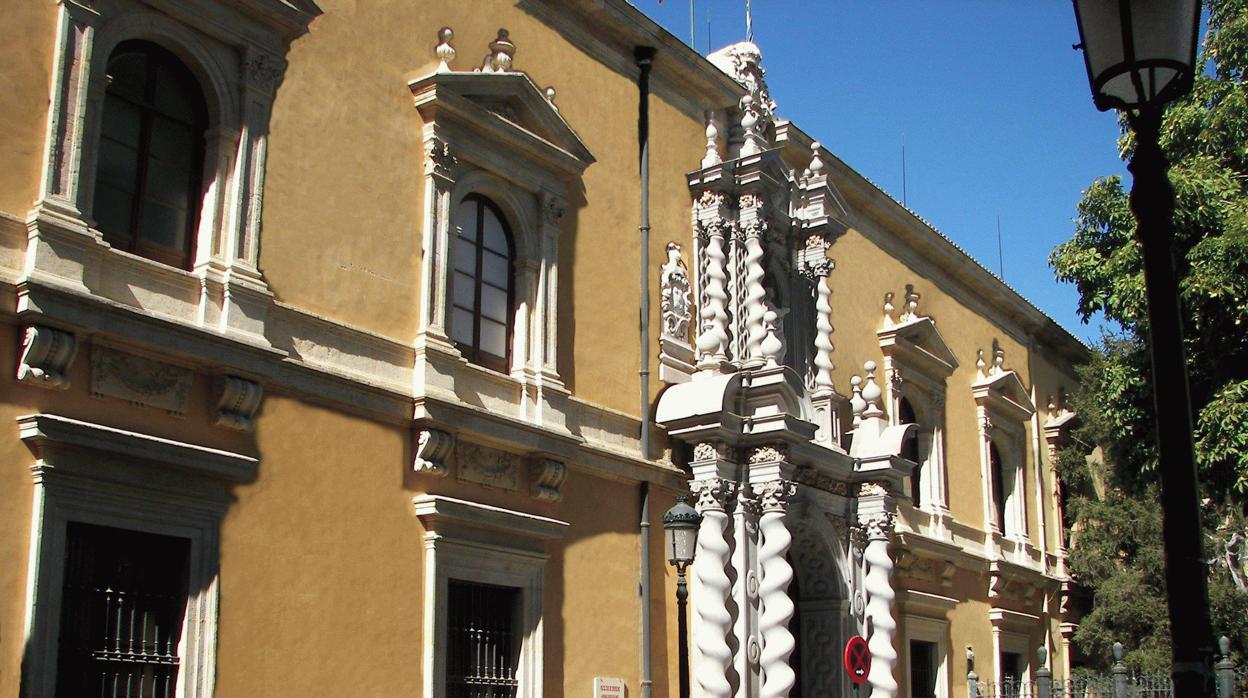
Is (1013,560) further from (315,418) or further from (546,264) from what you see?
(315,418)

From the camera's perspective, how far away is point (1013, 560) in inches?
933

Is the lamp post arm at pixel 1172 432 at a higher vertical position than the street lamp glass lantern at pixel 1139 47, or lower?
lower

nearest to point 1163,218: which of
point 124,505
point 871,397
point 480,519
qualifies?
point 124,505

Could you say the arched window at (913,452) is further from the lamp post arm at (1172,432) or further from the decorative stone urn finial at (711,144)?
the lamp post arm at (1172,432)

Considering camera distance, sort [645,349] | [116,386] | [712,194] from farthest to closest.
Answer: [712,194] → [645,349] → [116,386]

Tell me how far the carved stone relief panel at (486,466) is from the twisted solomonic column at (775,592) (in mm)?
3451

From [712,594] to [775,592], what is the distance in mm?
900

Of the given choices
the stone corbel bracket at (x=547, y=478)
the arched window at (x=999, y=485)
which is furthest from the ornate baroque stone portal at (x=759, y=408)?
the arched window at (x=999, y=485)

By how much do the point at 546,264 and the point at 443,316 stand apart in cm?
159

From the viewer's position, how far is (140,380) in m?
9.62

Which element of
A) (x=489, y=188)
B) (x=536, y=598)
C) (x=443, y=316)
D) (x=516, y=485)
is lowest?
(x=536, y=598)


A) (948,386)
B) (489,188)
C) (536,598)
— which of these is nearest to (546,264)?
(489,188)

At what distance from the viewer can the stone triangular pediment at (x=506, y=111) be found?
494 inches

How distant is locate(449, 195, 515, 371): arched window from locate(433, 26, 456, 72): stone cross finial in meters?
1.26
